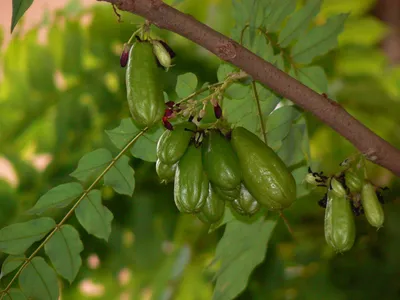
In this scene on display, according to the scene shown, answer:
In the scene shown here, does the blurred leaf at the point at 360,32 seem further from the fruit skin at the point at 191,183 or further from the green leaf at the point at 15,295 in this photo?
the green leaf at the point at 15,295

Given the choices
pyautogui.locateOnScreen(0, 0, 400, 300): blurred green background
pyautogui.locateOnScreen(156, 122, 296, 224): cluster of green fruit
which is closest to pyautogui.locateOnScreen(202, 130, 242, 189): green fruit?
pyautogui.locateOnScreen(156, 122, 296, 224): cluster of green fruit

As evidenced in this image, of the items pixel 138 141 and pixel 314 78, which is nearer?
pixel 138 141

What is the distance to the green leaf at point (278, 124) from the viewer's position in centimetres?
89

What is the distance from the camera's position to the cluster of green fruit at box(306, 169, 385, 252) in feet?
2.64

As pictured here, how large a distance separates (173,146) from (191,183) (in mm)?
48

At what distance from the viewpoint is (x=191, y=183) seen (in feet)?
2.43

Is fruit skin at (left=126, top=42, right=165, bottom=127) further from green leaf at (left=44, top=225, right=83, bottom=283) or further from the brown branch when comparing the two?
green leaf at (left=44, top=225, right=83, bottom=283)

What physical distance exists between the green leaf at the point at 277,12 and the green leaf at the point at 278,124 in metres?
0.13

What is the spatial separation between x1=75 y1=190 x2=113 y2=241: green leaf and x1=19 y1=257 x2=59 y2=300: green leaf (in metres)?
0.07

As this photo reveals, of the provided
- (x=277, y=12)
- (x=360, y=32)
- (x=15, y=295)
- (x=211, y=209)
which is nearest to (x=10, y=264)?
(x=15, y=295)

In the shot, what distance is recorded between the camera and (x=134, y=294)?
158cm

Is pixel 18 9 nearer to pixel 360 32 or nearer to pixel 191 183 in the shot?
pixel 191 183

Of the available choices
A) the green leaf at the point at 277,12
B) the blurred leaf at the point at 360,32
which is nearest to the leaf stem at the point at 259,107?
the green leaf at the point at 277,12

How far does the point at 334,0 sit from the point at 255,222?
0.98 meters
